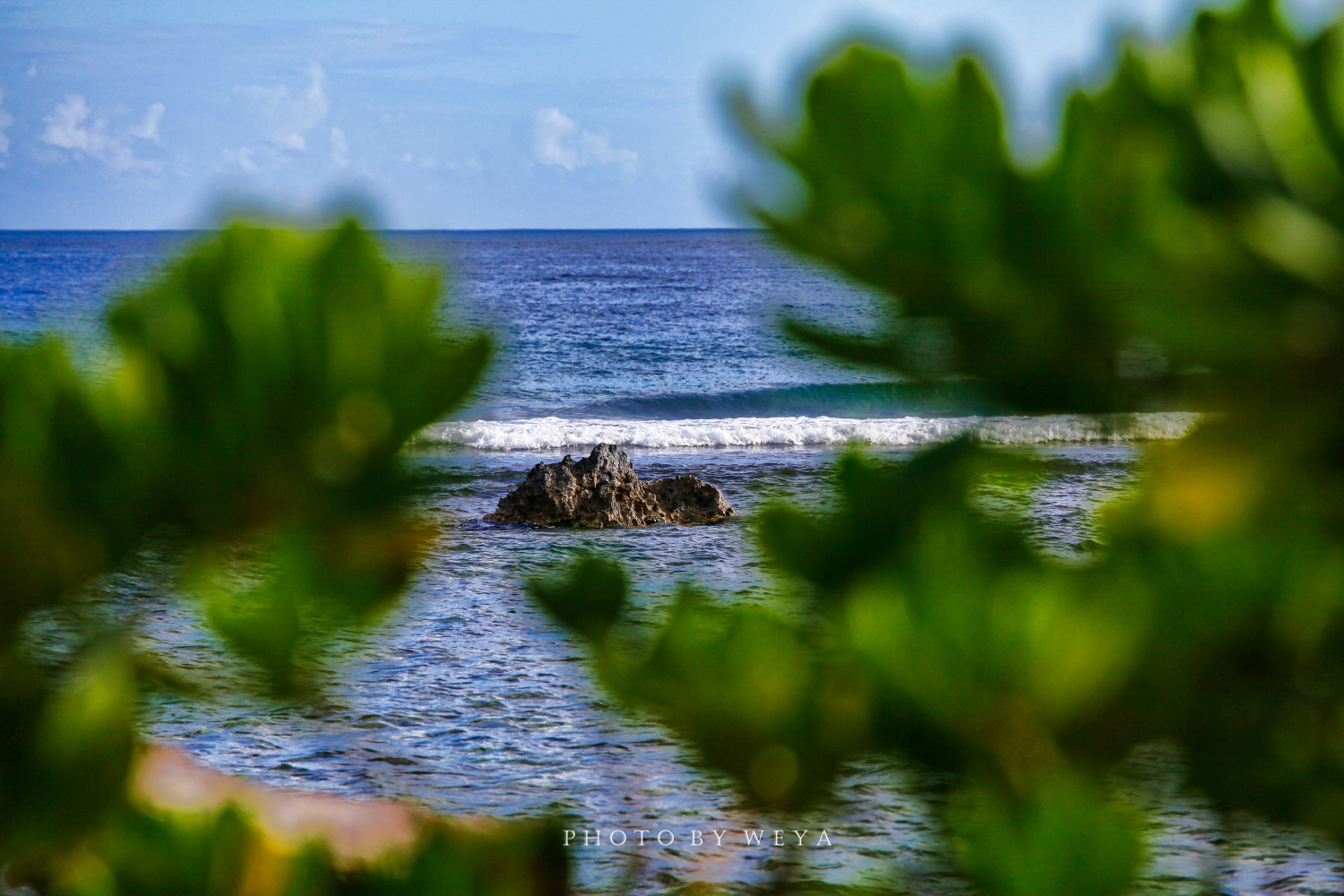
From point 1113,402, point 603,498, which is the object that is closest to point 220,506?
point 1113,402

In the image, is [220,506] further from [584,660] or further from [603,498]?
[603,498]

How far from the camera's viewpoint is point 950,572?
52 centimetres

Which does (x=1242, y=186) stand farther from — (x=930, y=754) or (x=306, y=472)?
(x=306, y=472)

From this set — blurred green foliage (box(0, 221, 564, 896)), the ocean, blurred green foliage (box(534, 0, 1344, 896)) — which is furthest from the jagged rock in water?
blurred green foliage (box(534, 0, 1344, 896))

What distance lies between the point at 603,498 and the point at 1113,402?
987 centimetres

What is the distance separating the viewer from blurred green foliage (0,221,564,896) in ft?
1.94

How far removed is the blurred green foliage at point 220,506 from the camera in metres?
0.59

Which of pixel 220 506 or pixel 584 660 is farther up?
pixel 220 506

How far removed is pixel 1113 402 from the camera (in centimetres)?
→ 58

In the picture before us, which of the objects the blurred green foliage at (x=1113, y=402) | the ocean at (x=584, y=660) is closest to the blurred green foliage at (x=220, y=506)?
the ocean at (x=584, y=660)

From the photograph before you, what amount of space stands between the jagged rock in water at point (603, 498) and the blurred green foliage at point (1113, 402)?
976 centimetres

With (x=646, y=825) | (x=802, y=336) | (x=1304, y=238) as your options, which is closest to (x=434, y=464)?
(x=802, y=336)

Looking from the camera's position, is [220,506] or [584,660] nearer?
[220,506]

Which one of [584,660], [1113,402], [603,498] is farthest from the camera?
[603,498]
